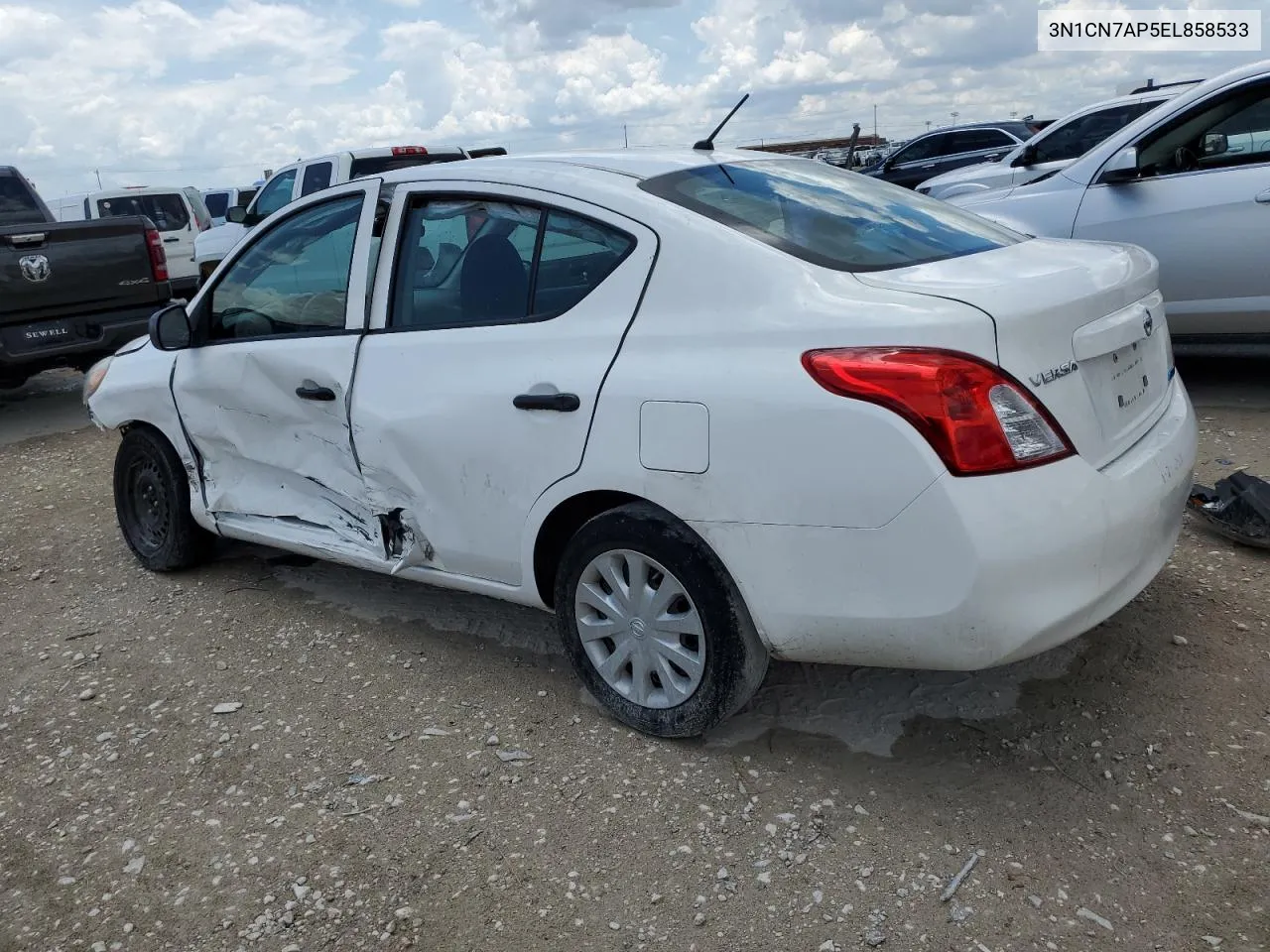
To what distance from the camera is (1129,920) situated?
7.40 ft

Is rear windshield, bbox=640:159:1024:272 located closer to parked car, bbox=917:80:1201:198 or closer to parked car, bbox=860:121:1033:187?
parked car, bbox=917:80:1201:198

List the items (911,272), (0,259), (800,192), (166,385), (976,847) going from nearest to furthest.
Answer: (976,847), (911,272), (800,192), (166,385), (0,259)

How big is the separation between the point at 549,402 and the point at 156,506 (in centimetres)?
265

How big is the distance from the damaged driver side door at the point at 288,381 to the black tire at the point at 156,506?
0.84ft

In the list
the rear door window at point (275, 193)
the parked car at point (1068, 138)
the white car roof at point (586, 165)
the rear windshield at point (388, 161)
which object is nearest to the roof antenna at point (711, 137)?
the white car roof at point (586, 165)

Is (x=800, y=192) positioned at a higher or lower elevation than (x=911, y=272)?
higher

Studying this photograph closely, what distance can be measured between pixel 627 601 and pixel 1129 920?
1421 mm

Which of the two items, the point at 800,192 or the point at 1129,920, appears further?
the point at 800,192

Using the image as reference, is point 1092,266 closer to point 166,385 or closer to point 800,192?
point 800,192

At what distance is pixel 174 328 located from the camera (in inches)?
163

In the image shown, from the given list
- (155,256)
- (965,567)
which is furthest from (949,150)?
(965,567)

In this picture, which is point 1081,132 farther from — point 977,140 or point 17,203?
point 17,203

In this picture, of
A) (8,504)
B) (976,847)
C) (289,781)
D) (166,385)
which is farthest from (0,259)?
(976,847)

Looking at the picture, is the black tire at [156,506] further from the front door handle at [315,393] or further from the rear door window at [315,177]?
the rear door window at [315,177]
